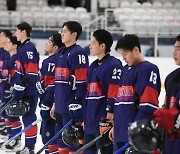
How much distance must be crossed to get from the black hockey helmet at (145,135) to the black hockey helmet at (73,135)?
4.35 ft

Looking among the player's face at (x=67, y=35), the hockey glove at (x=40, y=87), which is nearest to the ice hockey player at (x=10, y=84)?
the hockey glove at (x=40, y=87)

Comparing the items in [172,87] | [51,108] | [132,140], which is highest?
[172,87]

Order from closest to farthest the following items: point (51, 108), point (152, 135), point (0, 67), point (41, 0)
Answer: point (152, 135) → point (51, 108) → point (0, 67) → point (41, 0)

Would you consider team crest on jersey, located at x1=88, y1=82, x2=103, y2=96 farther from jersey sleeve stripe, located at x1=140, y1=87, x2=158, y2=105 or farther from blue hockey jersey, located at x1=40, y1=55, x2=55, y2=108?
blue hockey jersey, located at x1=40, y1=55, x2=55, y2=108

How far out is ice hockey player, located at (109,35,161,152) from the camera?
2742mm

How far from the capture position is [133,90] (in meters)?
2.89

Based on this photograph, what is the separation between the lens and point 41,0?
12.7m

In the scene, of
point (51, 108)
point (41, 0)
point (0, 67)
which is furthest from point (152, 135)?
point (41, 0)

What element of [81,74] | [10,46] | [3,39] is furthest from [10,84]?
[81,74]

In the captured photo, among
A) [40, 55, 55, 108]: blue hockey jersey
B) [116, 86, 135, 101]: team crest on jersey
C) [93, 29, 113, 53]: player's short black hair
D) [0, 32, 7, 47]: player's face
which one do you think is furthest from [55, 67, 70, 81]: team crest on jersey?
[0, 32, 7, 47]: player's face

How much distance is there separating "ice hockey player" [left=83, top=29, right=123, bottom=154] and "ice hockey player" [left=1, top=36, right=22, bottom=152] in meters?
1.85

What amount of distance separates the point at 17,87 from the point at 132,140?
2.49 meters

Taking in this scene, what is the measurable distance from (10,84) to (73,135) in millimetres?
1883

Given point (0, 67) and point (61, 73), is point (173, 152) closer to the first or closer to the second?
point (61, 73)
